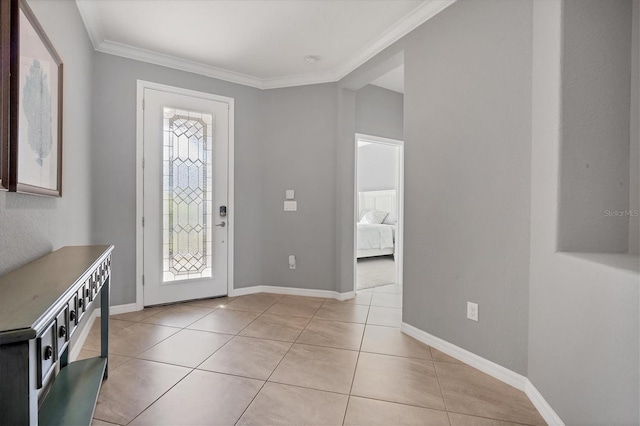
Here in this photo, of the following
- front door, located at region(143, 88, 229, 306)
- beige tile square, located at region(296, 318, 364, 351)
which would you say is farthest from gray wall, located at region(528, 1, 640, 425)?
front door, located at region(143, 88, 229, 306)

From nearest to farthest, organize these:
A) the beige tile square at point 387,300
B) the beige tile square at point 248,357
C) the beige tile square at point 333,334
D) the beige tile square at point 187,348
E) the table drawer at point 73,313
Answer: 1. the table drawer at point 73,313
2. the beige tile square at point 248,357
3. the beige tile square at point 187,348
4. the beige tile square at point 333,334
5. the beige tile square at point 387,300

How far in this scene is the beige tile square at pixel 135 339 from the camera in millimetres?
2221

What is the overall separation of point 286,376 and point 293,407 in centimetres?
29

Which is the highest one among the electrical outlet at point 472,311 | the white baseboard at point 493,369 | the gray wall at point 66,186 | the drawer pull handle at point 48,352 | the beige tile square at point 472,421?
the gray wall at point 66,186

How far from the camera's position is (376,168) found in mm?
7465

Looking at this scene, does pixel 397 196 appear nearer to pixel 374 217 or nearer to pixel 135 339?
pixel 374 217

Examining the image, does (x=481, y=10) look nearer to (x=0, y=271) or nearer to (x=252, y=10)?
(x=252, y=10)

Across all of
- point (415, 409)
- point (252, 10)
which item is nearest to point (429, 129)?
point (252, 10)

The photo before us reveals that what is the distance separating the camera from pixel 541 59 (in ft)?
5.33

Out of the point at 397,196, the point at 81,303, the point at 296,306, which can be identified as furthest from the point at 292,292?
the point at 81,303

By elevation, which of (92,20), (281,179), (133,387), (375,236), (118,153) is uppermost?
(92,20)

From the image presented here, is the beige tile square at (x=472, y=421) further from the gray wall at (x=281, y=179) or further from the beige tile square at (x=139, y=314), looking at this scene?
the beige tile square at (x=139, y=314)

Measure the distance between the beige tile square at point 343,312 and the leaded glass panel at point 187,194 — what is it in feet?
4.50

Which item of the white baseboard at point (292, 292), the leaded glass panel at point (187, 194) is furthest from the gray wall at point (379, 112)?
the white baseboard at point (292, 292)
